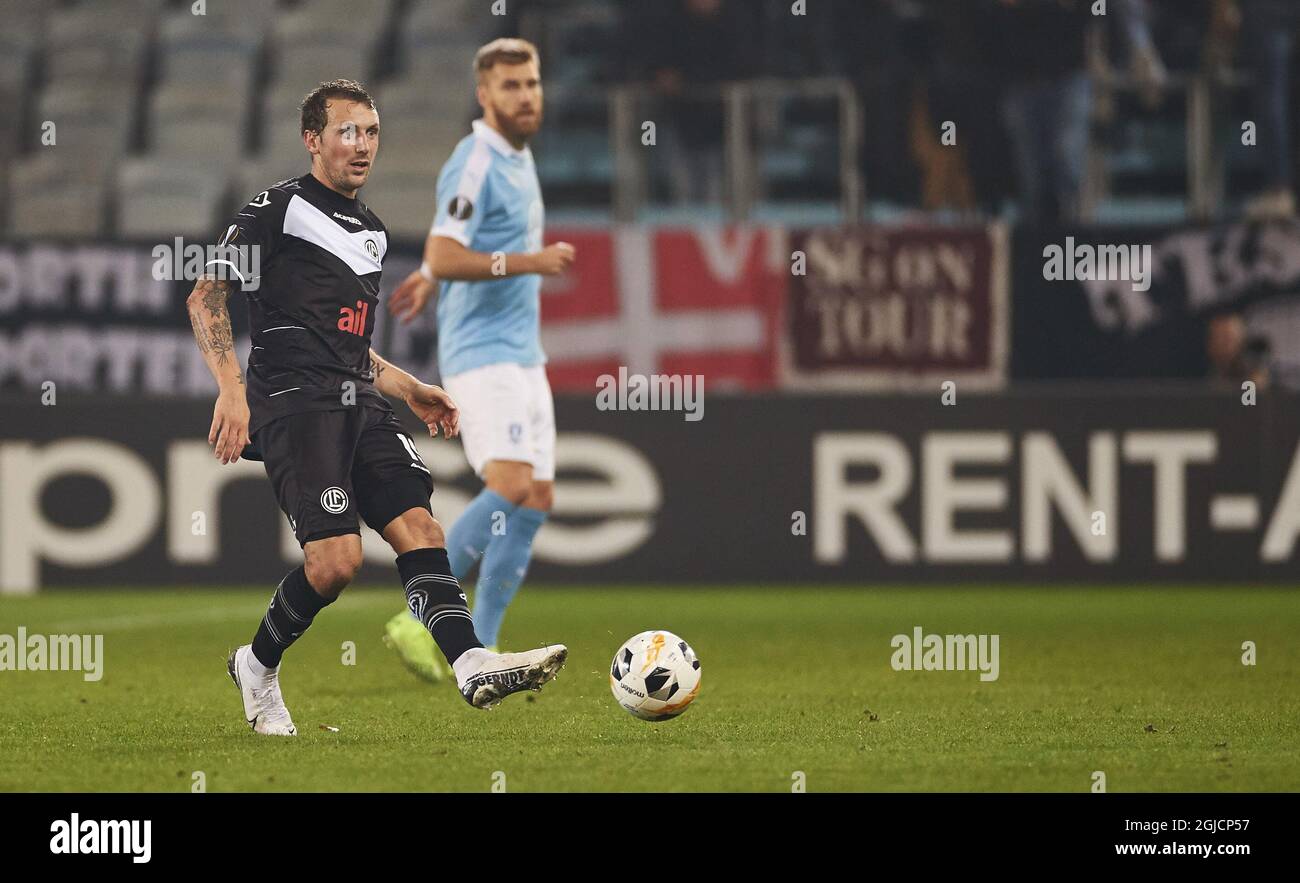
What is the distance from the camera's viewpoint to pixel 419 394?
6.07 metres

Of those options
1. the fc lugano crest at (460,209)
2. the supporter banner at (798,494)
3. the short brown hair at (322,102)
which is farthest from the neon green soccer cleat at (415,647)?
the supporter banner at (798,494)

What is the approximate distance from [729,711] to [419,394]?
4.99 feet

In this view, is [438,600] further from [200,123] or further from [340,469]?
[200,123]

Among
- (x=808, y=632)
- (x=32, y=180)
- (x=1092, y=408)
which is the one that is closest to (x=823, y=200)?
(x=1092, y=408)

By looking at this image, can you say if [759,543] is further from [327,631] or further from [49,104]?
[49,104]

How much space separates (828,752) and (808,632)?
4.08 meters

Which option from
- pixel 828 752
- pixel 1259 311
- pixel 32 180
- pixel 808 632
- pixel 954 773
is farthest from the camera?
pixel 32 180

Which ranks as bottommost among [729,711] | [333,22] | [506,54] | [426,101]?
[729,711]

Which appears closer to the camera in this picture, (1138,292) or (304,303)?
(304,303)

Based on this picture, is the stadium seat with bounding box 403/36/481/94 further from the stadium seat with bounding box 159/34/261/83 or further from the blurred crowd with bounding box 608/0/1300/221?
the blurred crowd with bounding box 608/0/1300/221

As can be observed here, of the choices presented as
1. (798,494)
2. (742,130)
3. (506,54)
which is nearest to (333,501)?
(506,54)

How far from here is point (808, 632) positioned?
977cm

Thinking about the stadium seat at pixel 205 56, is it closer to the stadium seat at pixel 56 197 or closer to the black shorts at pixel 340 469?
the stadium seat at pixel 56 197

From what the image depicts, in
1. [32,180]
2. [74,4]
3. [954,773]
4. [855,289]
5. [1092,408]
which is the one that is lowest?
[954,773]
